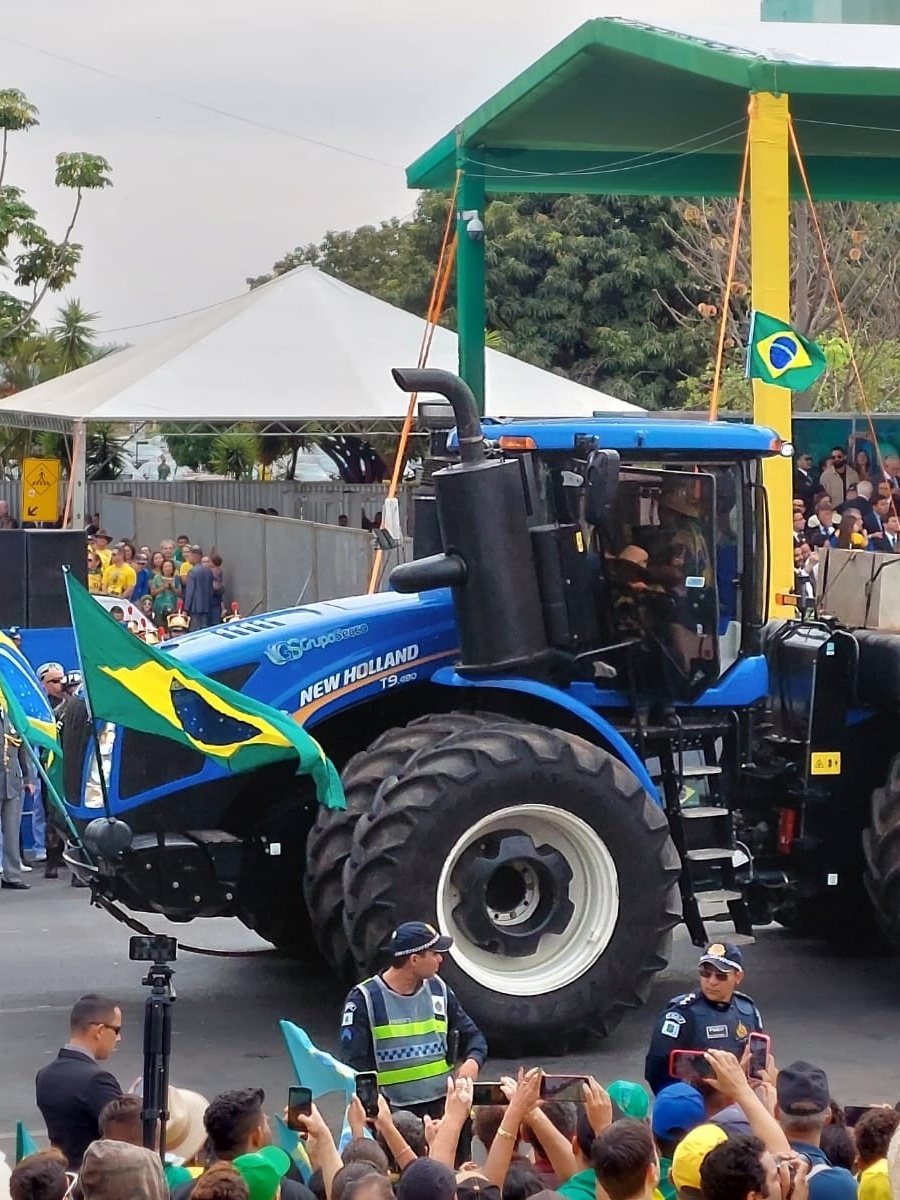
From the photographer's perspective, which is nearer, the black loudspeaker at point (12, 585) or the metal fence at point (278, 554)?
the black loudspeaker at point (12, 585)

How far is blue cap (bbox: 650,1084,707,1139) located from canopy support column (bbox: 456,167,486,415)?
16.9 meters

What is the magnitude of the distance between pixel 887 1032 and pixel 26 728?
4.53 meters

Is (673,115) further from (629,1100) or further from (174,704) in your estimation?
(629,1100)

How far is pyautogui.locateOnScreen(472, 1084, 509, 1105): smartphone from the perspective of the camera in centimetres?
566

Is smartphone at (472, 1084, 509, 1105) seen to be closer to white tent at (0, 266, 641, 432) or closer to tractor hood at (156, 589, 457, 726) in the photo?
tractor hood at (156, 589, 457, 726)

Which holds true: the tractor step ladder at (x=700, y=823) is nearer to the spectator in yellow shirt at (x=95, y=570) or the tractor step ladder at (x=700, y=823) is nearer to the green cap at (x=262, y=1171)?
the green cap at (x=262, y=1171)

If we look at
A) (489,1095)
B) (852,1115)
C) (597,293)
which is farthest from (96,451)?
(852,1115)

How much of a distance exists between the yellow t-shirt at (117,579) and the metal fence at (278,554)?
5.42 feet

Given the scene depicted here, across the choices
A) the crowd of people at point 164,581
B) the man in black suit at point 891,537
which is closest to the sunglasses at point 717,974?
the man in black suit at point 891,537

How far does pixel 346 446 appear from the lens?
39062 millimetres

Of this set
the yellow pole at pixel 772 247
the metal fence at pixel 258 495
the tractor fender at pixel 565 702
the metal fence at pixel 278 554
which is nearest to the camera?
the tractor fender at pixel 565 702

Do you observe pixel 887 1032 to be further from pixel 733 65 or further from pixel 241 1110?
pixel 733 65

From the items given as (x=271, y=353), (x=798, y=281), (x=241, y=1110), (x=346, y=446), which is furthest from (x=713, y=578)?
(x=346, y=446)

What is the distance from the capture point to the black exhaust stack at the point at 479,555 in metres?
8.68
